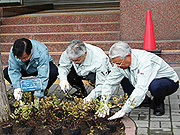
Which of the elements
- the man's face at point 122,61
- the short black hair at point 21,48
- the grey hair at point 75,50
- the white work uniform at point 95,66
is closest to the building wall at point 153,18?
the white work uniform at point 95,66

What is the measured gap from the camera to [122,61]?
12.3 feet

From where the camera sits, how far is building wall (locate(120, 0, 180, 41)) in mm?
7254

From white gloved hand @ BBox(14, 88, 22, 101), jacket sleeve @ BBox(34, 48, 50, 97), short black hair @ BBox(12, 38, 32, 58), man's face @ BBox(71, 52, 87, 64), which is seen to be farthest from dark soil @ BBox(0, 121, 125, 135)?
short black hair @ BBox(12, 38, 32, 58)

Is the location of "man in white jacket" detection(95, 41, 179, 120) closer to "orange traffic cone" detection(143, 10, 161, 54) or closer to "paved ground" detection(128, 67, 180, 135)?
"paved ground" detection(128, 67, 180, 135)

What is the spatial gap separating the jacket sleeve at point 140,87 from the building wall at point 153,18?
3.70 m

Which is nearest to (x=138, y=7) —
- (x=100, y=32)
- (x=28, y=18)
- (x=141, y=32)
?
(x=141, y=32)

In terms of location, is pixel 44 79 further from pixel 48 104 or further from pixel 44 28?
pixel 44 28

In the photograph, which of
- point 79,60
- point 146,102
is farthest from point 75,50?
point 146,102

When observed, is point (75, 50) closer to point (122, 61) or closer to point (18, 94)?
point (122, 61)

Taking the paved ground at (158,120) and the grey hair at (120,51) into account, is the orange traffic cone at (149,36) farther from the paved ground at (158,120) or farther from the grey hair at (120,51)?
the grey hair at (120,51)

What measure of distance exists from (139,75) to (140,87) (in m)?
0.15

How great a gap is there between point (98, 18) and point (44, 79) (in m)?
4.52

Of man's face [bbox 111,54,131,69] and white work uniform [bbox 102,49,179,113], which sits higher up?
man's face [bbox 111,54,131,69]

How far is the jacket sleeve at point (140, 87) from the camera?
3723 millimetres
